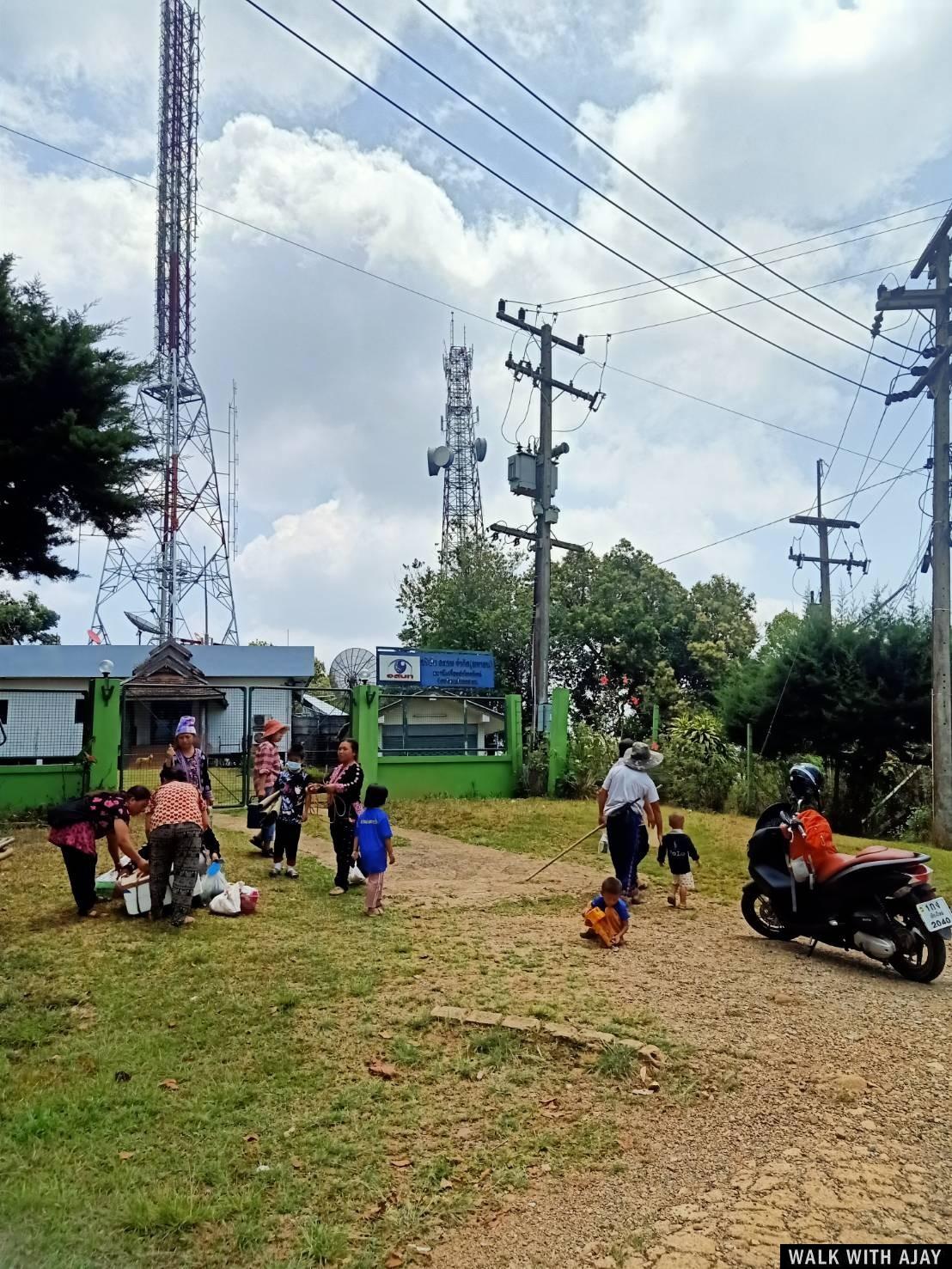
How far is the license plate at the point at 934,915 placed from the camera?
19.1 ft

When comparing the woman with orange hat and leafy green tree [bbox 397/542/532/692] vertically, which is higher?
leafy green tree [bbox 397/542/532/692]

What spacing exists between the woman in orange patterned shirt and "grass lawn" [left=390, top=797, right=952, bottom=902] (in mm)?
4986

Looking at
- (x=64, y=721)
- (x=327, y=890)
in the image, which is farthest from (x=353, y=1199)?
(x=64, y=721)

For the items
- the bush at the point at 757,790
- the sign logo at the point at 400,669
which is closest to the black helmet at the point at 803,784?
the bush at the point at 757,790

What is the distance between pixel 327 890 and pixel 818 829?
438 cm

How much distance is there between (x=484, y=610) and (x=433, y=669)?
31.0ft

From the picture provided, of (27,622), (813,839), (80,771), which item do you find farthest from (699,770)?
(27,622)

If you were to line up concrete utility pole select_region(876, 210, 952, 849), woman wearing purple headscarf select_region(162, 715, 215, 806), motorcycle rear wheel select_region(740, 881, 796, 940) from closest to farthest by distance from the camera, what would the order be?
motorcycle rear wheel select_region(740, 881, 796, 940) < woman wearing purple headscarf select_region(162, 715, 215, 806) < concrete utility pole select_region(876, 210, 952, 849)

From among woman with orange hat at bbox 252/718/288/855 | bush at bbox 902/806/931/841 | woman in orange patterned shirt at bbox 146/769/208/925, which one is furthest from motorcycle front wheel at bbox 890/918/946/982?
bush at bbox 902/806/931/841

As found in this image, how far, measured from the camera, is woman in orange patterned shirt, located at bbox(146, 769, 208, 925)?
22.5 feet

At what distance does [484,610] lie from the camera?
3003 centimetres

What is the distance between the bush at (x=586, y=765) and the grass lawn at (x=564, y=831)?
759 mm

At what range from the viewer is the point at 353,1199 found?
10.6 feet

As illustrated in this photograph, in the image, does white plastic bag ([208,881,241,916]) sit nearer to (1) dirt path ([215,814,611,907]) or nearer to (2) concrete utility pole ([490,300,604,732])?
Result: (1) dirt path ([215,814,611,907])
